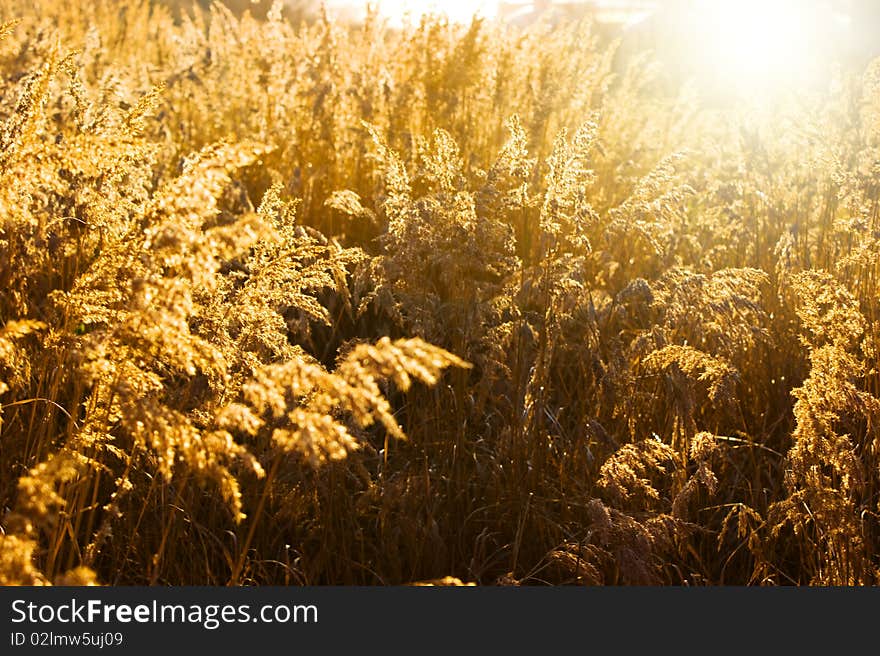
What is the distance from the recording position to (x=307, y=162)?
4.71 meters

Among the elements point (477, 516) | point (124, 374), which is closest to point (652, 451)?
point (477, 516)

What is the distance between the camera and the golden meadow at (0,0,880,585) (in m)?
1.67

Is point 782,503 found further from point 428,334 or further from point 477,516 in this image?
point 428,334

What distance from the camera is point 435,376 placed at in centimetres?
157

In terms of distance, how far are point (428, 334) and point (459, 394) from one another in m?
0.27

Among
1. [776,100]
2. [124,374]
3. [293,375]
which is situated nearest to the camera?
[293,375]

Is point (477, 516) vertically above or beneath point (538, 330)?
beneath

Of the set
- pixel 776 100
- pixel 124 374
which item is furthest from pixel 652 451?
pixel 776 100

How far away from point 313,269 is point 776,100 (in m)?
2.48

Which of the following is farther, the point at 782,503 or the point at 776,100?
the point at 776,100

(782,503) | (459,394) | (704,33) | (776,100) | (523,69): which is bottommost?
(782,503)

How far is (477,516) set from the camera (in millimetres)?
2549

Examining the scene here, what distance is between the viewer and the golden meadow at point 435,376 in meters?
1.67

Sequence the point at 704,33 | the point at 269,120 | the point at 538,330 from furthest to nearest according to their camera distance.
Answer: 1. the point at 704,33
2. the point at 269,120
3. the point at 538,330
